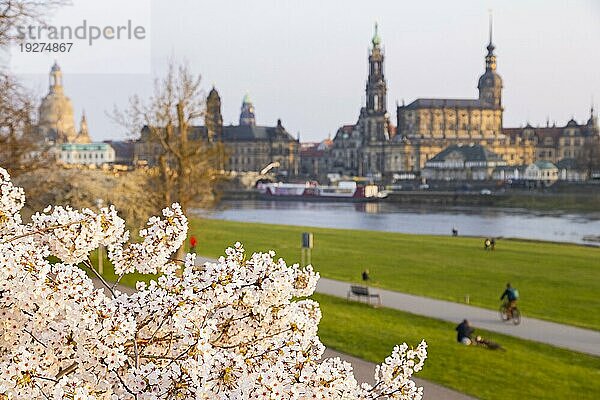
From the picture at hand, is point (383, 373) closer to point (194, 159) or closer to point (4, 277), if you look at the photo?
point (4, 277)

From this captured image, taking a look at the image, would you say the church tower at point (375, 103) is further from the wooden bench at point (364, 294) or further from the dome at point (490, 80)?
the wooden bench at point (364, 294)

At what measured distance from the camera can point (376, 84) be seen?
164625mm

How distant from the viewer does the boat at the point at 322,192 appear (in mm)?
122688

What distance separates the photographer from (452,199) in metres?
112

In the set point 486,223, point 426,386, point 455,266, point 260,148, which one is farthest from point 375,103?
point 426,386

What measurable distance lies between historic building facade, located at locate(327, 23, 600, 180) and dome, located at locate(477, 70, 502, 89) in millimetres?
5117

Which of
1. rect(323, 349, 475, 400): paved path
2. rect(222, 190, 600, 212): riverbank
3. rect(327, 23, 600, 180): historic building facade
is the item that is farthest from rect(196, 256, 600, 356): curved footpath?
rect(327, 23, 600, 180): historic building facade

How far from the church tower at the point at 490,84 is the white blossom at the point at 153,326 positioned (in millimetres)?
167596

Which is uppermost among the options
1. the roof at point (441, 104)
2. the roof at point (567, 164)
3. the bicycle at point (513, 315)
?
the roof at point (441, 104)

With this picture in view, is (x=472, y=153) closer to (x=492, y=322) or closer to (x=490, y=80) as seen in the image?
(x=490, y=80)

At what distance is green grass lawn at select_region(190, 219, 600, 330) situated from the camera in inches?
837

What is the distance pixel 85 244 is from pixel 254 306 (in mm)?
873

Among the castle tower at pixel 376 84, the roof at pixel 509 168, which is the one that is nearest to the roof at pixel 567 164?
the roof at pixel 509 168

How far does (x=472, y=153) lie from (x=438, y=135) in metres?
19.0
